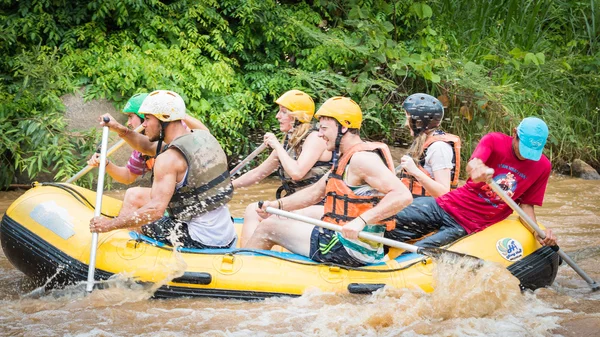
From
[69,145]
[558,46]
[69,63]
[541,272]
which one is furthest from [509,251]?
[558,46]

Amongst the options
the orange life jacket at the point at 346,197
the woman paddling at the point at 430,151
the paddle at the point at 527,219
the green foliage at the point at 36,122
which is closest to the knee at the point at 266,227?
the orange life jacket at the point at 346,197

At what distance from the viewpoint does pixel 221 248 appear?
190 inches

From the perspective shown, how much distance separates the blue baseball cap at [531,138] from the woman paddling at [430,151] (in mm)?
546

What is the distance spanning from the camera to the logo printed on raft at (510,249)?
4.71 m

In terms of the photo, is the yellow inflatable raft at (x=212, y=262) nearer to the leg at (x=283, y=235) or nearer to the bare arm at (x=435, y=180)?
the leg at (x=283, y=235)

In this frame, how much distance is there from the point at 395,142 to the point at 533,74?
223 cm

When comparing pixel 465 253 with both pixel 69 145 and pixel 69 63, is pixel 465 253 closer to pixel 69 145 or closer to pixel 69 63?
pixel 69 145

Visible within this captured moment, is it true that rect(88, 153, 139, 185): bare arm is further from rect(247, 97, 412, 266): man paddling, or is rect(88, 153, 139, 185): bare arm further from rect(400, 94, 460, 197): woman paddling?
rect(400, 94, 460, 197): woman paddling

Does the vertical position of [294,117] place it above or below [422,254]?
above

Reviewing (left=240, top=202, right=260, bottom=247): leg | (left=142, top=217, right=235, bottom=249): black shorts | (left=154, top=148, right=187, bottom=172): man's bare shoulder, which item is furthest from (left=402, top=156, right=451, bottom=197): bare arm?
(left=154, top=148, right=187, bottom=172): man's bare shoulder

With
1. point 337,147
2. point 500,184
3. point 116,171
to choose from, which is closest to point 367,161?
point 337,147

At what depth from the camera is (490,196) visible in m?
4.86

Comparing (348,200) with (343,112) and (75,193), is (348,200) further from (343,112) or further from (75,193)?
(75,193)

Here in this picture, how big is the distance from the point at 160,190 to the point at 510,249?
2153 millimetres
